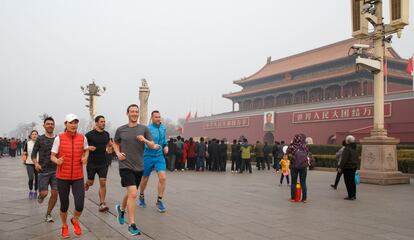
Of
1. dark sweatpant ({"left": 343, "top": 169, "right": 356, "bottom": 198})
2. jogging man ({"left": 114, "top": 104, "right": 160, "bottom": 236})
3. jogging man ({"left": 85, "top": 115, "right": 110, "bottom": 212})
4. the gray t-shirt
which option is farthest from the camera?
dark sweatpant ({"left": 343, "top": 169, "right": 356, "bottom": 198})

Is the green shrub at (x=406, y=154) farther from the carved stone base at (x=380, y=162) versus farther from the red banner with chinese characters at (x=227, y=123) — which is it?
the red banner with chinese characters at (x=227, y=123)

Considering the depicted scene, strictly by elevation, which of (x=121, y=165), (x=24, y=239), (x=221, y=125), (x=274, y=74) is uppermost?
(x=274, y=74)

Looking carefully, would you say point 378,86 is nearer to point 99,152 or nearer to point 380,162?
point 380,162

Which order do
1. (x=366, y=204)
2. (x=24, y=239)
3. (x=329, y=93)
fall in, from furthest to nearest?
1. (x=329, y=93)
2. (x=366, y=204)
3. (x=24, y=239)

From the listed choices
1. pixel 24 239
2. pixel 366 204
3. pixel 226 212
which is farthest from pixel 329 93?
pixel 24 239

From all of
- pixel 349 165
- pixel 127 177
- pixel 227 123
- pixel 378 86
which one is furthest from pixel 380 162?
pixel 227 123

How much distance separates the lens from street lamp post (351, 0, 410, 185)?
10.5 meters

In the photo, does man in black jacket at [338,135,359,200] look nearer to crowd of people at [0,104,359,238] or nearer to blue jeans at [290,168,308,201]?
crowd of people at [0,104,359,238]

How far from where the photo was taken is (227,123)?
3762 cm

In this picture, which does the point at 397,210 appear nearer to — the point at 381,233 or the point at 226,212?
the point at 381,233

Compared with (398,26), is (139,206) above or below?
below

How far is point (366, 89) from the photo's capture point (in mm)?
27438

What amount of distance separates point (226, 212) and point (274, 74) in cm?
3123

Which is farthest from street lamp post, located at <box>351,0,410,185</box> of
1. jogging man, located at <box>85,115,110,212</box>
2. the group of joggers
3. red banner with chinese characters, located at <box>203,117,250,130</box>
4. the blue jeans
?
red banner with chinese characters, located at <box>203,117,250,130</box>
